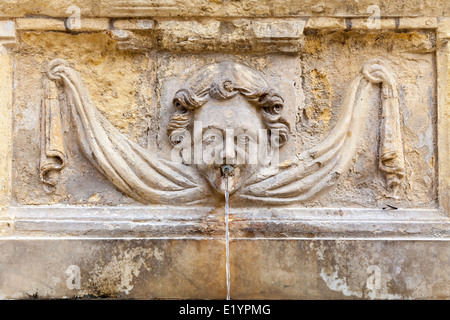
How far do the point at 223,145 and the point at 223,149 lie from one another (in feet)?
0.12

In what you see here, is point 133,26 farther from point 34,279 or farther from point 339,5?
point 34,279

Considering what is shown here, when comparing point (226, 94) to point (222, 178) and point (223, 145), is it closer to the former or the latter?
point (223, 145)

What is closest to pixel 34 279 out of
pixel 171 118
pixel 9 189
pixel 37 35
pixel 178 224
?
pixel 9 189

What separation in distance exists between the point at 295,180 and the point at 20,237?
1.70m

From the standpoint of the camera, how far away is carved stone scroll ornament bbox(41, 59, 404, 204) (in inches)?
145

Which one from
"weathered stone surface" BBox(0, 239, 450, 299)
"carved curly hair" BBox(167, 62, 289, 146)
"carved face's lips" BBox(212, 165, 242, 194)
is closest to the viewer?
"weathered stone surface" BBox(0, 239, 450, 299)

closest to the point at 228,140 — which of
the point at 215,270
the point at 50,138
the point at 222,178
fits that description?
the point at 222,178

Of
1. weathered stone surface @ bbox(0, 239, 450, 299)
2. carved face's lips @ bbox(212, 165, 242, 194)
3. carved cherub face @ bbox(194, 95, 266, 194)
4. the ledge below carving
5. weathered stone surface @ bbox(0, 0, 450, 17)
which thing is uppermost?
weathered stone surface @ bbox(0, 0, 450, 17)

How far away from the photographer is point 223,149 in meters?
3.61

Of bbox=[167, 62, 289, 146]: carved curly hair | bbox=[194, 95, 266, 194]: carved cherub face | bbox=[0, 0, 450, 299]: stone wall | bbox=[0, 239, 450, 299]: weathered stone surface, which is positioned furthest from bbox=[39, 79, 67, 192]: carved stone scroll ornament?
bbox=[194, 95, 266, 194]: carved cherub face

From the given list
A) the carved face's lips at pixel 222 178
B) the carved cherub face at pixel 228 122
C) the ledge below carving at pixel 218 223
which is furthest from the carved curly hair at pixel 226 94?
the ledge below carving at pixel 218 223

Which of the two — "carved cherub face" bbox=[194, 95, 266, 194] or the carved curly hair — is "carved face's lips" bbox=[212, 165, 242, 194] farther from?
the carved curly hair

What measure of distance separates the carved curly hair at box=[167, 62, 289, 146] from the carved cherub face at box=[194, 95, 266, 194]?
0.06m

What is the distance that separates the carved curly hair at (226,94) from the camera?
12.2 feet
